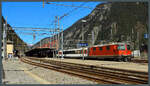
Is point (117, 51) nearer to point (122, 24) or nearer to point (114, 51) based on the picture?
point (114, 51)

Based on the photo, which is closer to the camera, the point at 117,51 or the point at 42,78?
the point at 42,78

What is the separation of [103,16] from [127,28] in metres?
23.0

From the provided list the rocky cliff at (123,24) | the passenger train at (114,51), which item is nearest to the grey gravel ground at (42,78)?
the passenger train at (114,51)

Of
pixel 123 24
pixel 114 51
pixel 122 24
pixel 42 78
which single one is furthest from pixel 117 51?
pixel 122 24

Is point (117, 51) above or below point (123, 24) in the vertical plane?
below

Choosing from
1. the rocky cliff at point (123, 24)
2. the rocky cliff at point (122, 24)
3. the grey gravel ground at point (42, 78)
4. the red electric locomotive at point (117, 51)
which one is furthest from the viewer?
the rocky cliff at point (122, 24)

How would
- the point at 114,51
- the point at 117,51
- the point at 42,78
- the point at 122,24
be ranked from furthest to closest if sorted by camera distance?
the point at 122,24 → the point at 114,51 → the point at 117,51 → the point at 42,78

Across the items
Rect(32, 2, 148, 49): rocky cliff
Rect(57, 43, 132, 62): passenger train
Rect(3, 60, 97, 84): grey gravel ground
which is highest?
Rect(32, 2, 148, 49): rocky cliff

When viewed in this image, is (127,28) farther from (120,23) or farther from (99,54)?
(99,54)

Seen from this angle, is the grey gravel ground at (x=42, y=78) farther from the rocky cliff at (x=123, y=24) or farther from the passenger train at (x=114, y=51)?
the rocky cliff at (x=123, y=24)

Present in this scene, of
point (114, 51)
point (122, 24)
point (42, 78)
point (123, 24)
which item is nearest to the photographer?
point (42, 78)

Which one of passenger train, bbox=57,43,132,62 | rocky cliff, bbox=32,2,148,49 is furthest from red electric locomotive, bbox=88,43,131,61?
rocky cliff, bbox=32,2,148,49

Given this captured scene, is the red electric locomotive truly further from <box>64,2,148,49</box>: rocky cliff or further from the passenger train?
<box>64,2,148,49</box>: rocky cliff

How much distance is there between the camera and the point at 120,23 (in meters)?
62.8
